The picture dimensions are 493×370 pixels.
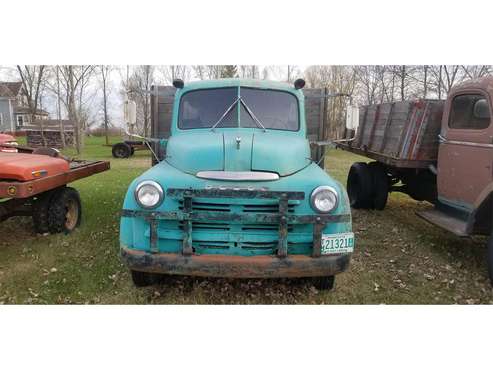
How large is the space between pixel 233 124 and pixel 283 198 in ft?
4.79

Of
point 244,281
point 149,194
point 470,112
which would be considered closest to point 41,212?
point 149,194

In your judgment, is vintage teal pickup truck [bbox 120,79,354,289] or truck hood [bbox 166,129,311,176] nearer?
vintage teal pickup truck [bbox 120,79,354,289]

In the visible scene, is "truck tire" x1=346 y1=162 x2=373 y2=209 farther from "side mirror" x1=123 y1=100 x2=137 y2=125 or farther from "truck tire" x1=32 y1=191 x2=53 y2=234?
"truck tire" x1=32 y1=191 x2=53 y2=234

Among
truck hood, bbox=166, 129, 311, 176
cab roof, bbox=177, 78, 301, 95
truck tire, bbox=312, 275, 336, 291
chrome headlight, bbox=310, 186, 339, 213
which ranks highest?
cab roof, bbox=177, 78, 301, 95

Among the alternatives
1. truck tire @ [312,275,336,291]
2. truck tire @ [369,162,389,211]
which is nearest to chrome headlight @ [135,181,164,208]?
truck tire @ [312,275,336,291]

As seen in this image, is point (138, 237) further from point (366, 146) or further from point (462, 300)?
point (366, 146)

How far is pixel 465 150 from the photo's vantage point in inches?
186

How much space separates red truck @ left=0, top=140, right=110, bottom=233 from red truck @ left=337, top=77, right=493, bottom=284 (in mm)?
3774

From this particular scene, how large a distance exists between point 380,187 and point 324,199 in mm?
4206

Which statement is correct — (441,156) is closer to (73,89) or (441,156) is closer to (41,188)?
(41,188)

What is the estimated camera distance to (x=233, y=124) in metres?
4.17

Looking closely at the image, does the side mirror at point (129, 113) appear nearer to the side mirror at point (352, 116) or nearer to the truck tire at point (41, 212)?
the truck tire at point (41, 212)

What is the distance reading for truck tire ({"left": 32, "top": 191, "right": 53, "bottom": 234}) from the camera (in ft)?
16.4

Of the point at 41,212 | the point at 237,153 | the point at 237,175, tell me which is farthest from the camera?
the point at 41,212
